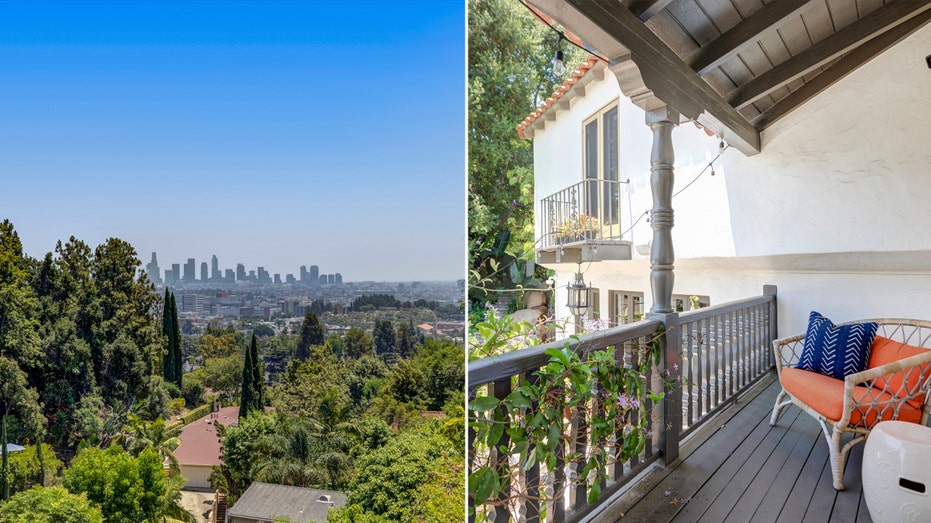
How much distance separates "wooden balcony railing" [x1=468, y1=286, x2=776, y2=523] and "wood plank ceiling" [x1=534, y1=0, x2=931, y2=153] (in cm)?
94

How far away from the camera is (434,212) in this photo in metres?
3.42

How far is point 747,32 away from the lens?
1.91 metres

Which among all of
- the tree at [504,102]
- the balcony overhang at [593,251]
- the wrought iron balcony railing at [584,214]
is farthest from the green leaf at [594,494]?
the tree at [504,102]

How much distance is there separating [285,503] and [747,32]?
135 inches

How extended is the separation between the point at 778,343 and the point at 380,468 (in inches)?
101

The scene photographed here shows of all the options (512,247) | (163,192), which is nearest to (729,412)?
(163,192)

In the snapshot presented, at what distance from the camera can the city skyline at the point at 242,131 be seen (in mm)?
2293

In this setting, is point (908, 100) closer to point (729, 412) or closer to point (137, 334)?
point (729, 412)

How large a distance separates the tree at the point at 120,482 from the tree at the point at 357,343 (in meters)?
1.14

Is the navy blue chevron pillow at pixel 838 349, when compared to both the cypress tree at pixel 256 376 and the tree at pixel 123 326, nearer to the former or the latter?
the cypress tree at pixel 256 376

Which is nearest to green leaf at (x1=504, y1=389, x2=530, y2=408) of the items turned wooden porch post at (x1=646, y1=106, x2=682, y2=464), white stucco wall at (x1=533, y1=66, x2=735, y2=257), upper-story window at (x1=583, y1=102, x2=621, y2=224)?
turned wooden porch post at (x1=646, y1=106, x2=682, y2=464)

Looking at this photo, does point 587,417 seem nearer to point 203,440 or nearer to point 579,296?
point 203,440

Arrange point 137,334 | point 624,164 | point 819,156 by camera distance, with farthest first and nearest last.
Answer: point 624,164
point 819,156
point 137,334

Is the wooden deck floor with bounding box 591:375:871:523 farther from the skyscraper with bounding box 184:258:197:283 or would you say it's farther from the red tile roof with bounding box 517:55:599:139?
the red tile roof with bounding box 517:55:599:139
